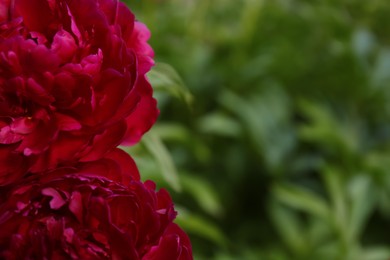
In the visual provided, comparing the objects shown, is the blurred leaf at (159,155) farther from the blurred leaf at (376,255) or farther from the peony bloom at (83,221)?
the blurred leaf at (376,255)

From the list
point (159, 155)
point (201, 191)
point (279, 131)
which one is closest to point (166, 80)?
point (159, 155)

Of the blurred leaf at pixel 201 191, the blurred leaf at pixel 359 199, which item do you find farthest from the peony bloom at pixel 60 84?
the blurred leaf at pixel 359 199

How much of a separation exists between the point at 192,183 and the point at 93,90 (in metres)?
1.43

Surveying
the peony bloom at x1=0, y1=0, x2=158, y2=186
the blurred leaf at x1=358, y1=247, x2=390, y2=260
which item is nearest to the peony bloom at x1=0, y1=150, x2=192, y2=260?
the peony bloom at x1=0, y1=0, x2=158, y2=186

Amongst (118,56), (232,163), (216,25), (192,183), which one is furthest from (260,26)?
(118,56)

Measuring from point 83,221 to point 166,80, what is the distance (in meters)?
0.37

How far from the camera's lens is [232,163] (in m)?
2.30

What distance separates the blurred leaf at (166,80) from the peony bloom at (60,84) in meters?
0.27

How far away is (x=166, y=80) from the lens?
0.90 meters

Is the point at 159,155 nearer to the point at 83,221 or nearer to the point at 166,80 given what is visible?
the point at 166,80

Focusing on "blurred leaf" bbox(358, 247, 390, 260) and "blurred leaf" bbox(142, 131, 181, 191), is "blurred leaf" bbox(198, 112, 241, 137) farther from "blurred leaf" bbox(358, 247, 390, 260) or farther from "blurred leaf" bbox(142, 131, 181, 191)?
"blurred leaf" bbox(142, 131, 181, 191)

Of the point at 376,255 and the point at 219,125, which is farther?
the point at 219,125

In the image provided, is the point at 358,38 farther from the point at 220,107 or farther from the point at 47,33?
the point at 47,33

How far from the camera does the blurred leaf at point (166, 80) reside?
90cm
